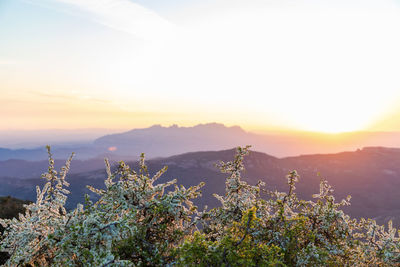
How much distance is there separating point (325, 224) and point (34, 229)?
38.7 ft

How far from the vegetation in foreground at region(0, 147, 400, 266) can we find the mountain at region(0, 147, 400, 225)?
3578 inches

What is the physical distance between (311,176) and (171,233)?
12905 cm

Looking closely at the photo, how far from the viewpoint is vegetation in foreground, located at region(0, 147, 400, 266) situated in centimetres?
680

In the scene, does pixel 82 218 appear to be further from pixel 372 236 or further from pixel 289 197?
pixel 372 236

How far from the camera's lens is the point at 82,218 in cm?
801

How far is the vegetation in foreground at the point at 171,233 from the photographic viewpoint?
6.80 m

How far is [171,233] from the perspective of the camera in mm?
9305

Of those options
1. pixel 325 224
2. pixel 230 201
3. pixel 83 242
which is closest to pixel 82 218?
pixel 83 242

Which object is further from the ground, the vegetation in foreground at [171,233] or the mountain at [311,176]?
the vegetation in foreground at [171,233]

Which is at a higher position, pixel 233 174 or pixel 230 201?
pixel 233 174

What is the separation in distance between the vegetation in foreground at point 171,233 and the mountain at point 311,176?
9088 cm

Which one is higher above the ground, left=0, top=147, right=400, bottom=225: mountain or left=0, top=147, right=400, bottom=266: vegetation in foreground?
left=0, top=147, right=400, bottom=266: vegetation in foreground

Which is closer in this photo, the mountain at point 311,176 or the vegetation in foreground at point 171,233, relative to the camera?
the vegetation in foreground at point 171,233

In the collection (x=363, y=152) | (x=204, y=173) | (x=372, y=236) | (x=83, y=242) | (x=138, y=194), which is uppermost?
(x=138, y=194)
